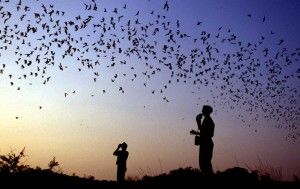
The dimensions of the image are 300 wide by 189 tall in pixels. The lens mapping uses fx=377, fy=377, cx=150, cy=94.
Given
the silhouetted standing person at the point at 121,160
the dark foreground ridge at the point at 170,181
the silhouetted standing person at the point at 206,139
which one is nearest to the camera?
the dark foreground ridge at the point at 170,181

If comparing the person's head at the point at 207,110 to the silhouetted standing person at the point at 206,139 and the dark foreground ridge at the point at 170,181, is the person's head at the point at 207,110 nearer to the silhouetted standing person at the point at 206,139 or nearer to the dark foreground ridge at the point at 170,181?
the silhouetted standing person at the point at 206,139

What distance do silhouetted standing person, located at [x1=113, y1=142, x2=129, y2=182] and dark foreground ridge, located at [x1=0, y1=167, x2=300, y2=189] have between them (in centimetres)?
59

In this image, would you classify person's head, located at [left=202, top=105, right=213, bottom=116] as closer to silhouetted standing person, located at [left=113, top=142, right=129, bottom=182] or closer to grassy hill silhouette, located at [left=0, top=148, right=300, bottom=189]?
grassy hill silhouette, located at [left=0, top=148, right=300, bottom=189]

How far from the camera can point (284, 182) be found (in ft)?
35.5

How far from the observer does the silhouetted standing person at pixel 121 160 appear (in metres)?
14.3

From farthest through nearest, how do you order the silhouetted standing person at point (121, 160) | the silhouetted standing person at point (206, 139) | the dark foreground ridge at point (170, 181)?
1. the silhouetted standing person at point (121, 160)
2. the silhouetted standing person at point (206, 139)
3. the dark foreground ridge at point (170, 181)

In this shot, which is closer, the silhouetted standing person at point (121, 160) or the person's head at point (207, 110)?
the person's head at point (207, 110)

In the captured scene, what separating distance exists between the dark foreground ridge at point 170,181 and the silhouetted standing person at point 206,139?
0.30 metres

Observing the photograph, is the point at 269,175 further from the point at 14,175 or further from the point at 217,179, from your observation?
the point at 14,175

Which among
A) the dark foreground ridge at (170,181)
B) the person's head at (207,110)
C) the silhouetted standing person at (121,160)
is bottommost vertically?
the dark foreground ridge at (170,181)

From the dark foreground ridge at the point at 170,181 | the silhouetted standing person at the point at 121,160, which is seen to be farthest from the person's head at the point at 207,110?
the silhouetted standing person at the point at 121,160

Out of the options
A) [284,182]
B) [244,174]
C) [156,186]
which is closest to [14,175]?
[156,186]

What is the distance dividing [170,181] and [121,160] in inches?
122

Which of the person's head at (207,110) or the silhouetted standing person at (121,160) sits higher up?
the person's head at (207,110)
